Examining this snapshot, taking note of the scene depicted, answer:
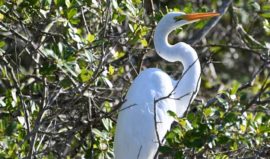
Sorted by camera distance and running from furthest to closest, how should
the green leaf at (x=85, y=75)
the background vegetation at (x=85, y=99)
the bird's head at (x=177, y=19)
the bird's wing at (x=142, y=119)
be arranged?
the bird's head at (x=177, y=19) → the bird's wing at (x=142, y=119) → the green leaf at (x=85, y=75) → the background vegetation at (x=85, y=99)

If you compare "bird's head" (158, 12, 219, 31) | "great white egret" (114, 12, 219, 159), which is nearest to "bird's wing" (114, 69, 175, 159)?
"great white egret" (114, 12, 219, 159)

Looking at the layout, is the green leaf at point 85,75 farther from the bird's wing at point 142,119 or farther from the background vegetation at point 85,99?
the bird's wing at point 142,119

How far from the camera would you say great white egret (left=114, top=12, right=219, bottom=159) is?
3.23 m

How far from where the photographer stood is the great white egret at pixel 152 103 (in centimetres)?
323

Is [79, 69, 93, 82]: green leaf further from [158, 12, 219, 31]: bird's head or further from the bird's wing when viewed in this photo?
[158, 12, 219, 31]: bird's head

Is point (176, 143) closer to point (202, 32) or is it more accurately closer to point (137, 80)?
point (137, 80)

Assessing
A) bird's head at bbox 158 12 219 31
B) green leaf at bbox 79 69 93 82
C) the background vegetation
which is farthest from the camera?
bird's head at bbox 158 12 219 31

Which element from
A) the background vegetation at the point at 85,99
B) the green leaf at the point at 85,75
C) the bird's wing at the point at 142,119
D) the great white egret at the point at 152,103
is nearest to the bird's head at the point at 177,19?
the great white egret at the point at 152,103

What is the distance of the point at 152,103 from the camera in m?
3.35

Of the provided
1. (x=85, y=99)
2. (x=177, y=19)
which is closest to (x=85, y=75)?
(x=85, y=99)

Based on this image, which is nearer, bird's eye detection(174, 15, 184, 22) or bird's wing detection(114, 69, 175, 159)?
bird's wing detection(114, 69, 175, 159)

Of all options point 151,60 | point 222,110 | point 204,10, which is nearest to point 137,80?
point 222,110

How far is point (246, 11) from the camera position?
5.05 metres

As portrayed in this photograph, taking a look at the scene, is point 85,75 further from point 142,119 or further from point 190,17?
point 190,17
